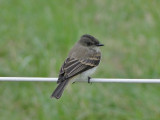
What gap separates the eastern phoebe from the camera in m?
6.71

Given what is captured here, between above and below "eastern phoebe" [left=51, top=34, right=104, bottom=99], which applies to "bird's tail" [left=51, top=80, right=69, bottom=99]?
below

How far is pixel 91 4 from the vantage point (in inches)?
449

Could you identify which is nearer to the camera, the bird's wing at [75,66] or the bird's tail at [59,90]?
the bird's tail at [59,90]

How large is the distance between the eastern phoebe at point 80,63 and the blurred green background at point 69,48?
3.07 feet

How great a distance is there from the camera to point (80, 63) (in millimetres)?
7055

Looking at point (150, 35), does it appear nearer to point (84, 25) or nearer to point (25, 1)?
point (84, 25)

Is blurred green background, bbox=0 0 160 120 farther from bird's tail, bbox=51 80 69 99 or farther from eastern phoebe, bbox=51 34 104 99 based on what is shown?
bird's tail, bbox=51 80 69 99

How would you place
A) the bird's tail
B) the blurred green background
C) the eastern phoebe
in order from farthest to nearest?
the blurred green background, the eastern phoebe, the bird's tail

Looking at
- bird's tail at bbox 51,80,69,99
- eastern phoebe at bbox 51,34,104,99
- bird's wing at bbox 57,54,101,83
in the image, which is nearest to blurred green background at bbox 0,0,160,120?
eastern phoebe at bbox 51,34,104,99

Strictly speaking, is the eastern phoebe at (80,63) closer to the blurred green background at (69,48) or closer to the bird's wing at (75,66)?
the bird's wing at (75,66)

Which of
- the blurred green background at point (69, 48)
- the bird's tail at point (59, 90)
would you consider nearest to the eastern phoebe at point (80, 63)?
the bird's tail at point (59, 90)

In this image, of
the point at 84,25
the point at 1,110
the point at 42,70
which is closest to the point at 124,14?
the point at 84,25

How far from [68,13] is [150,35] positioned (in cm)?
162

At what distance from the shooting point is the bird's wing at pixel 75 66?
22.2 ft
